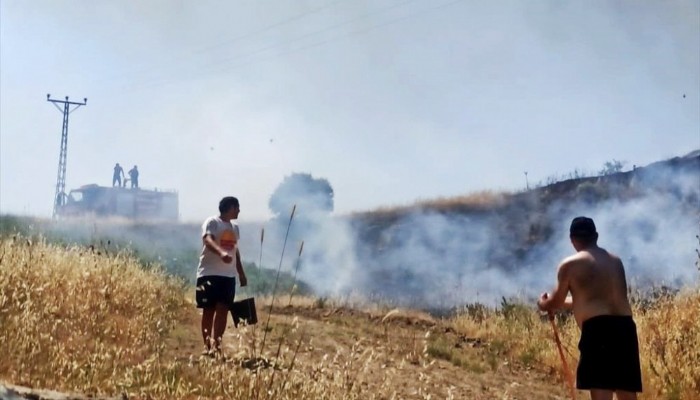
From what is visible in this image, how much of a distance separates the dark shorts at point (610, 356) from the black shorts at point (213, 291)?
3.08 metres

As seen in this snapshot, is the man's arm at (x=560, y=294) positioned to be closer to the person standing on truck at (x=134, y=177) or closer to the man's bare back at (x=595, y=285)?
the man's bare back at (x=595, y=285)

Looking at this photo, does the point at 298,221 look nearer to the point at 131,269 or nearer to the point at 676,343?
the point at 131,269

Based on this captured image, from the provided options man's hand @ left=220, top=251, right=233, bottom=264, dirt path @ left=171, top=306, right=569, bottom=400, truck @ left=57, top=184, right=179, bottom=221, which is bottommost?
dirt path @ left=171, top=306, right=569, bottom=400

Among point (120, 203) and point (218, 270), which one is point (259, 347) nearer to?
point (218, 270)

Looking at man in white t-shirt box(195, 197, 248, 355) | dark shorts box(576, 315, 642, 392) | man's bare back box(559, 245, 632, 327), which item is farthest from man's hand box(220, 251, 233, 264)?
dark shorts box(576, 315, 642, 392)

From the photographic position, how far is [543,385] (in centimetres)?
757

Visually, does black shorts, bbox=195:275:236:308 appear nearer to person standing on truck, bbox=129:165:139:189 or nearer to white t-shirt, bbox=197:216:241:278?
white t-shirt, bbox=197:216:241:278

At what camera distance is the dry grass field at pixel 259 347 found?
4441mm

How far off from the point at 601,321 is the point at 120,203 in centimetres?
3429

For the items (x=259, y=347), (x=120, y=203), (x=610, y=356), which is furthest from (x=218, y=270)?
(x=120, y=203)

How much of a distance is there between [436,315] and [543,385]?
6.37 m

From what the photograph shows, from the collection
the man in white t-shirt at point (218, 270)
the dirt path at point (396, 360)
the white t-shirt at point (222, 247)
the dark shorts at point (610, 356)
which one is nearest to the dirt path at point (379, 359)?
the dirt path at point (396, 360)

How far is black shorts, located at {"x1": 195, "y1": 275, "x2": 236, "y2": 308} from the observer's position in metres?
6.13

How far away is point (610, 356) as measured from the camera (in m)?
4.52
